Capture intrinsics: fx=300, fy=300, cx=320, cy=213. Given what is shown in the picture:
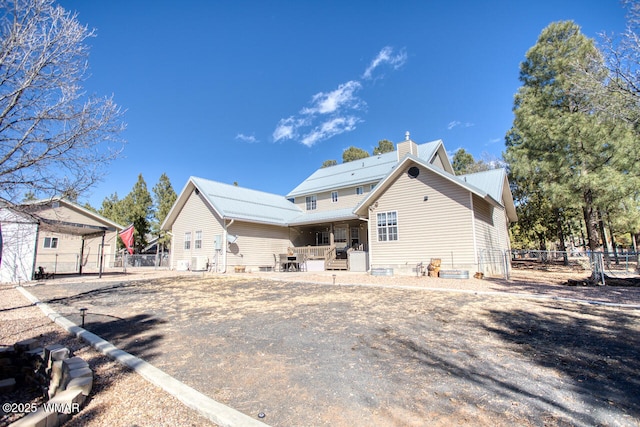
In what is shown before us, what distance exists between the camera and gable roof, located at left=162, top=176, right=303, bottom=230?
Answer: 19.8m

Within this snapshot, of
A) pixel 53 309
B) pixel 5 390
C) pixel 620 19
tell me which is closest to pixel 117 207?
pixel 53 309

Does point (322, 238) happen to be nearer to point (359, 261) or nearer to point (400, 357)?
point (359, 261)

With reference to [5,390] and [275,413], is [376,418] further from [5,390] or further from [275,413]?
[5,390]

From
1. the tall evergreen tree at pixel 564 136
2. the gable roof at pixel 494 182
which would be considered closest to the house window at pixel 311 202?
the gable roof at pixel 494 182

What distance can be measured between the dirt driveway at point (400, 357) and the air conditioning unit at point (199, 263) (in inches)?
469

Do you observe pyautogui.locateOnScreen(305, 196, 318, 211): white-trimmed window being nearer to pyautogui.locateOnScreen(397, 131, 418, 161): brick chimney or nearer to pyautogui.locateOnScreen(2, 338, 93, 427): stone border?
pyautogui.locateOnScreen(397, 131, 418, 161): brick chimney

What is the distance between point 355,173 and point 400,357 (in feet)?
69.4

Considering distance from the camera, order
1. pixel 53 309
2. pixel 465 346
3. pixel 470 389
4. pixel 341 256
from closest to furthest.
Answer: pixel 470 389, pixel 465 346, pixel 53 309, pixel 341 256

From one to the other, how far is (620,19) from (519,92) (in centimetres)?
1295

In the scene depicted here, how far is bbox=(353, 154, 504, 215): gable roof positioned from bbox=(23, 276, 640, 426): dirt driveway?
6345mm

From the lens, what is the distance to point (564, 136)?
15.4 meters

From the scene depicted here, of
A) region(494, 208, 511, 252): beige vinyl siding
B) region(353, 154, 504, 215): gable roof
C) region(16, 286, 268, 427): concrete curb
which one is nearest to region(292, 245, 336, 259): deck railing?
region(353, 154, 504, 215): gable roof

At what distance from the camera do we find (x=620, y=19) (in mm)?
7996

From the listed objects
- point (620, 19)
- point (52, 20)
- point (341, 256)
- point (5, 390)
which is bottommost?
point (5, 390)
